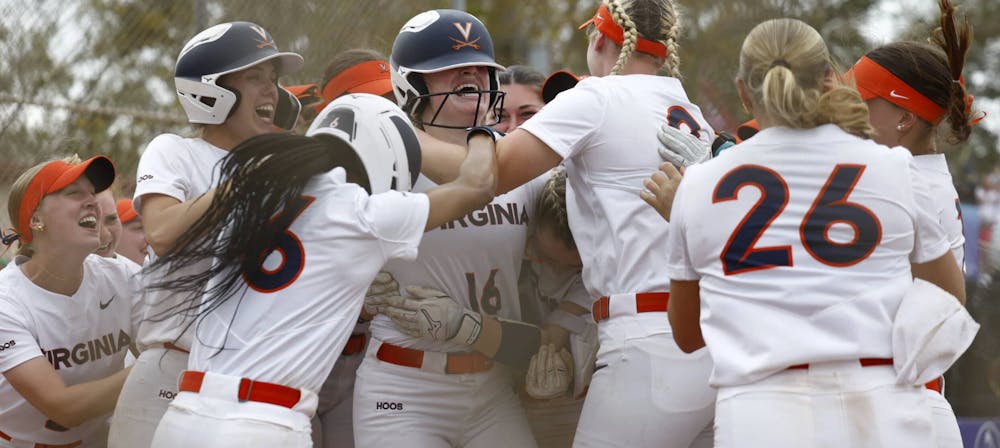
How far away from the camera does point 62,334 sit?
16.6 feet

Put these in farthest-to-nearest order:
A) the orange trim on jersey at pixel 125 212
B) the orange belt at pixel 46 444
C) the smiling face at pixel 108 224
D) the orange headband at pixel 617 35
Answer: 1. the orange trim on jersey at pixel 125 212
2. the smiling face at pixel 108 224
3. the orange belt at pixel 46 444
4. the orange headband at pixel 617 35

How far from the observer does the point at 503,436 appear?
14.0 ft

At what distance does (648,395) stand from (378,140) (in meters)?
1.20

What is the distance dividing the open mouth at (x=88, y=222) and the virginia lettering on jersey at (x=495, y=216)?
71.4 inches

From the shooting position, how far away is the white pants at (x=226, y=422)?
11.1ft

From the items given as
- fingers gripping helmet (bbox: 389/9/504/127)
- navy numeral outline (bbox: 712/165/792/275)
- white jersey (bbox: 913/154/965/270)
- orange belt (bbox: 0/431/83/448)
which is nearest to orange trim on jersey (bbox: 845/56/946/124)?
white jersey (bbox: 913/154/965/270)

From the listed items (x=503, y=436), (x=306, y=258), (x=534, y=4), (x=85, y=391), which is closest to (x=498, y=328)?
(x=503, y=436)

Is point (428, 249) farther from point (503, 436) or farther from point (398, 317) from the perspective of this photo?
point (503, 436)

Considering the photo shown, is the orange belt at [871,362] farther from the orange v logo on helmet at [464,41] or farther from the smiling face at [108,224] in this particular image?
the smiling face at [108,224]

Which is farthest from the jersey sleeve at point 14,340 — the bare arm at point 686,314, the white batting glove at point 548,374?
the bare arm at point 686,314

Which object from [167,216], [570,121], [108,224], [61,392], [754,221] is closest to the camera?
[754,221]

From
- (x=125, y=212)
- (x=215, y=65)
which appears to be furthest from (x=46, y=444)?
(x=215, y=65)

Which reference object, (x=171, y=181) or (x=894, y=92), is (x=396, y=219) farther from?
(x=894, y=92)

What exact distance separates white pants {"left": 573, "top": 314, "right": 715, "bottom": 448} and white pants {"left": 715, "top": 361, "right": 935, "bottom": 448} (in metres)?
0.59
